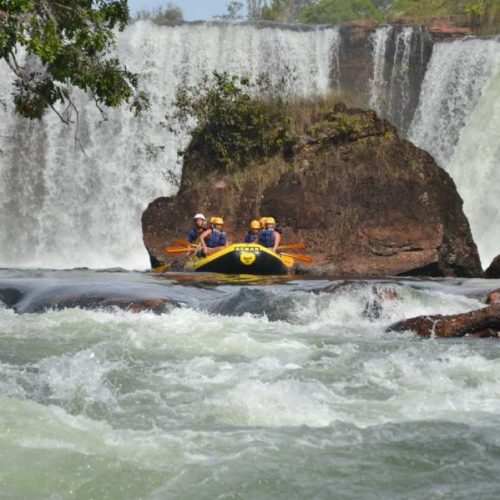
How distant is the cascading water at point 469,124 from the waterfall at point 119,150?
121 inches

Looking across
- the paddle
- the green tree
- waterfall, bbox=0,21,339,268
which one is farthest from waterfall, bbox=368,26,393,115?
the green tree

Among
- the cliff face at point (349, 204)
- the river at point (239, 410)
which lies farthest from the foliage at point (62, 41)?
the cliff face at point (349, 204)

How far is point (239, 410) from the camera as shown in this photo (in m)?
6.75

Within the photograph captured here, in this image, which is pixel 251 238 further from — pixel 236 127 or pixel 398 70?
pixel 398 70

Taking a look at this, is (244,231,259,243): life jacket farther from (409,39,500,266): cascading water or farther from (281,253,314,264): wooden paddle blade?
(409,39,500,266): cascading water

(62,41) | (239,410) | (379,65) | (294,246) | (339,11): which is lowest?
(294,246)

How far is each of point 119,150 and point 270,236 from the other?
Result: 10.5 m

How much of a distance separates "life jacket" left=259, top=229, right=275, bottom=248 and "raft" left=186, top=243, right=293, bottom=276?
105cm

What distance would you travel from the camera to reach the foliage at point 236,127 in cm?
2302

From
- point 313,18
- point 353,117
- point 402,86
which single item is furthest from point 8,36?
point 313,18

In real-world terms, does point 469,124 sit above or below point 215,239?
above

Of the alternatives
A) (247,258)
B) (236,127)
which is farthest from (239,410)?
(236,127)

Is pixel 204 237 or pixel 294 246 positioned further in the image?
pixel 294 246

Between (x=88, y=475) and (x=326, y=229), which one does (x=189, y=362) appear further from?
(x=326, y=229)
